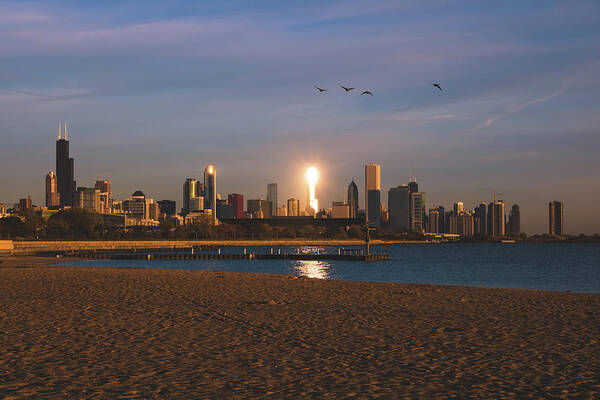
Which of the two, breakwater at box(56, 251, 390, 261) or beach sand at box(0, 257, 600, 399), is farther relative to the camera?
breakwater at box(56, 251, 390, 261)

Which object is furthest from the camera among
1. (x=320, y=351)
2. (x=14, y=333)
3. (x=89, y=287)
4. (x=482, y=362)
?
(x=89, y=287)

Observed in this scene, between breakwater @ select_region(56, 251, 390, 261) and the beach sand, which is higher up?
the beach sand

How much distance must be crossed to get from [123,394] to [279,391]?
3095mm

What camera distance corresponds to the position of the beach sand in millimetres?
12867

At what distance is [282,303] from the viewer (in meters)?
29.5

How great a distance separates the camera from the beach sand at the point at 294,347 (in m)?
12.9

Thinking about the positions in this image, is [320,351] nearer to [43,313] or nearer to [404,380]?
[404,380]

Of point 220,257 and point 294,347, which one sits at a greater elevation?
point 294,347

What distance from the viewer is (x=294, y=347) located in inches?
695

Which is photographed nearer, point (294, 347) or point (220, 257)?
point (294, 347)

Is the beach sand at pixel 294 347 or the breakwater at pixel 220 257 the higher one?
the beach sand at pixel 294 347

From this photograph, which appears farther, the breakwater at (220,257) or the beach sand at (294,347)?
the breakwater at (220,257)

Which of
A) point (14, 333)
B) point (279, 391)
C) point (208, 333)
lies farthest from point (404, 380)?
point (14, 333)

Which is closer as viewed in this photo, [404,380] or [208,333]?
[404,380]
